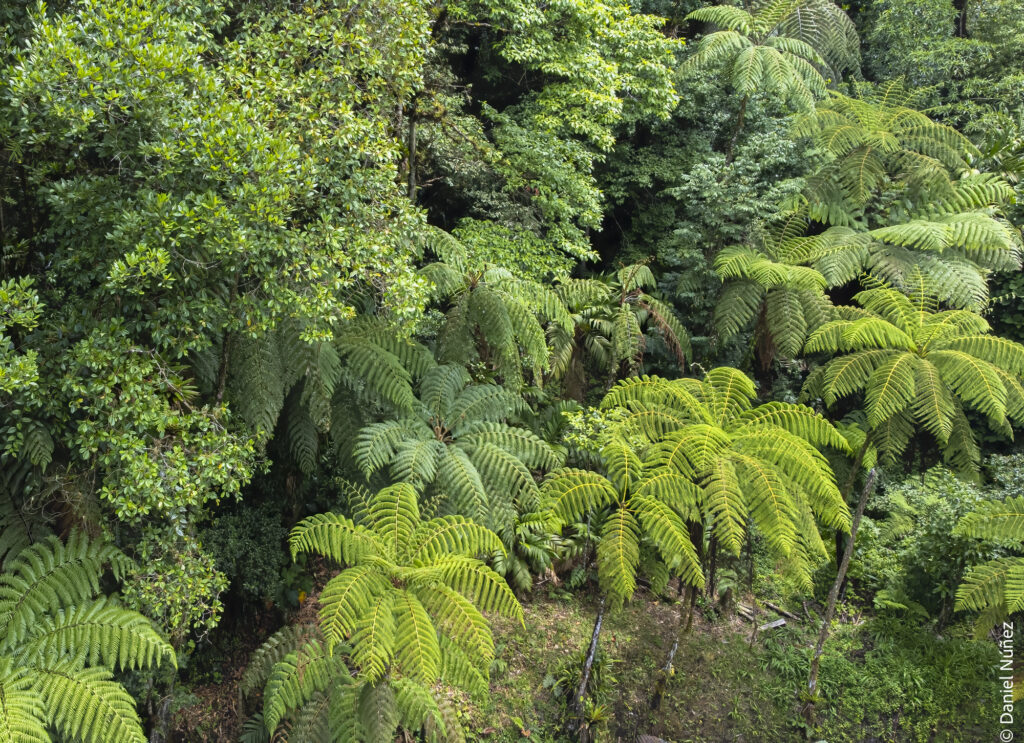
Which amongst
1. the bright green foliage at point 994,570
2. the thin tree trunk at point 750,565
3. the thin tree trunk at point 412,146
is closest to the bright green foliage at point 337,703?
the thin tree trunk at point 750,565

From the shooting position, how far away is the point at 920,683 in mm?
5156

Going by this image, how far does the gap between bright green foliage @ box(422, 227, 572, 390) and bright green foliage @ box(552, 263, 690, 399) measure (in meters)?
1.35

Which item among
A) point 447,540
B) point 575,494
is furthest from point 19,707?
point 575,494

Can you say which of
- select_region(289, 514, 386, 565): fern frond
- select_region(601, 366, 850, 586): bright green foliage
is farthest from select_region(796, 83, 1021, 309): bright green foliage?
select_region(289, 514, 386, 565): fern frond

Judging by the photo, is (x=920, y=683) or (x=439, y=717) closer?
(x=439, y=717)

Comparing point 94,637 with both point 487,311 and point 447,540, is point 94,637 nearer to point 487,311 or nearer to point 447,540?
point 447,540

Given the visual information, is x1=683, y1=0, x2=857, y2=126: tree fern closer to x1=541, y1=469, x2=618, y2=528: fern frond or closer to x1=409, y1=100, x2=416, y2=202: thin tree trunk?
x1=409, y1=100, x2=416, y2=202: thin tree trunk

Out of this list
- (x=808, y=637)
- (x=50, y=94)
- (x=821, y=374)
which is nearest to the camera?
(x=50, y=94)

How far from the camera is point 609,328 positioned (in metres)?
7.37

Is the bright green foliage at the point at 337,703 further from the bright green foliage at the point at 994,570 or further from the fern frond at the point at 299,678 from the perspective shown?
the bright green foliage at the point at 994,570

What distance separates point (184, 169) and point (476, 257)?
10.1 feet

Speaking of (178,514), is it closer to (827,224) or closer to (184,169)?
(184,169)

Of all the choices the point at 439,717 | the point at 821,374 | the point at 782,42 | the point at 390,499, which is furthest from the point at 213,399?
the point at 782,42

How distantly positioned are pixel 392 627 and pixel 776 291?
231 inches
